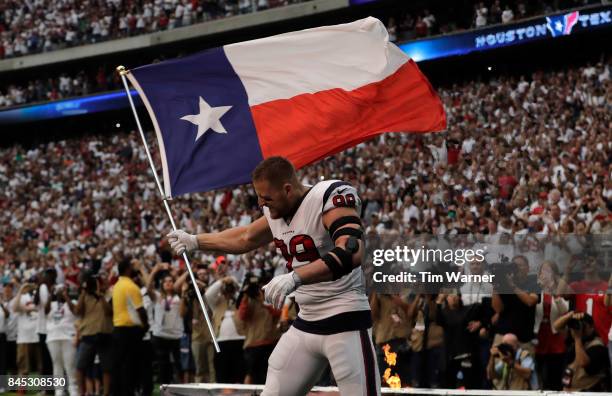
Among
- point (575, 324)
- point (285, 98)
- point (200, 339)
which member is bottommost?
point (575, 324)

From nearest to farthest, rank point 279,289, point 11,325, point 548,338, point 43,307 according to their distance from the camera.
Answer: point 279,289
point 548,338
point 43,307
point 11,325

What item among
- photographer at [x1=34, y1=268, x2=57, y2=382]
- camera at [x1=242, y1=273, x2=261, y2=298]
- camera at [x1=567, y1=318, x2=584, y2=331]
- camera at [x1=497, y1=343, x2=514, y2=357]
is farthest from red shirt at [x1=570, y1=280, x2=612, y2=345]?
photographer at [x1=34, y1=268, x2=57, y2=382]

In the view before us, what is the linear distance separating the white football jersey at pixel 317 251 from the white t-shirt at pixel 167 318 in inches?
314

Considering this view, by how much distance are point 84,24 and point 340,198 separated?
117 feet

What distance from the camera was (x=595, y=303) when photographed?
33.6ft

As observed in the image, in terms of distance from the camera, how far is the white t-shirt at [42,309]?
48.6 feet

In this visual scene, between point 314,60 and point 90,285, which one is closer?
point 314,60

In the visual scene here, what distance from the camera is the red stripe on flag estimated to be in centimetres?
795

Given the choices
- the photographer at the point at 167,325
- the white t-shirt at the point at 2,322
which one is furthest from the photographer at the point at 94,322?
the white t-shirt at the point at 2,322

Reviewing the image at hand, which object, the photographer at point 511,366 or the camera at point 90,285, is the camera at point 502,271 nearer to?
the photographer at point 511,366

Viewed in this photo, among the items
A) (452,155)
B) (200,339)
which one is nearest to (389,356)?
(200,339)

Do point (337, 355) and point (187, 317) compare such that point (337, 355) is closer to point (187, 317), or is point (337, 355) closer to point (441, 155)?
point (187, 317)

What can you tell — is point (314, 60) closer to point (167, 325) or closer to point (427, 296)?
point (427, 296)

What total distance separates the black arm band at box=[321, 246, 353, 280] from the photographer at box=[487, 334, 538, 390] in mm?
5816
